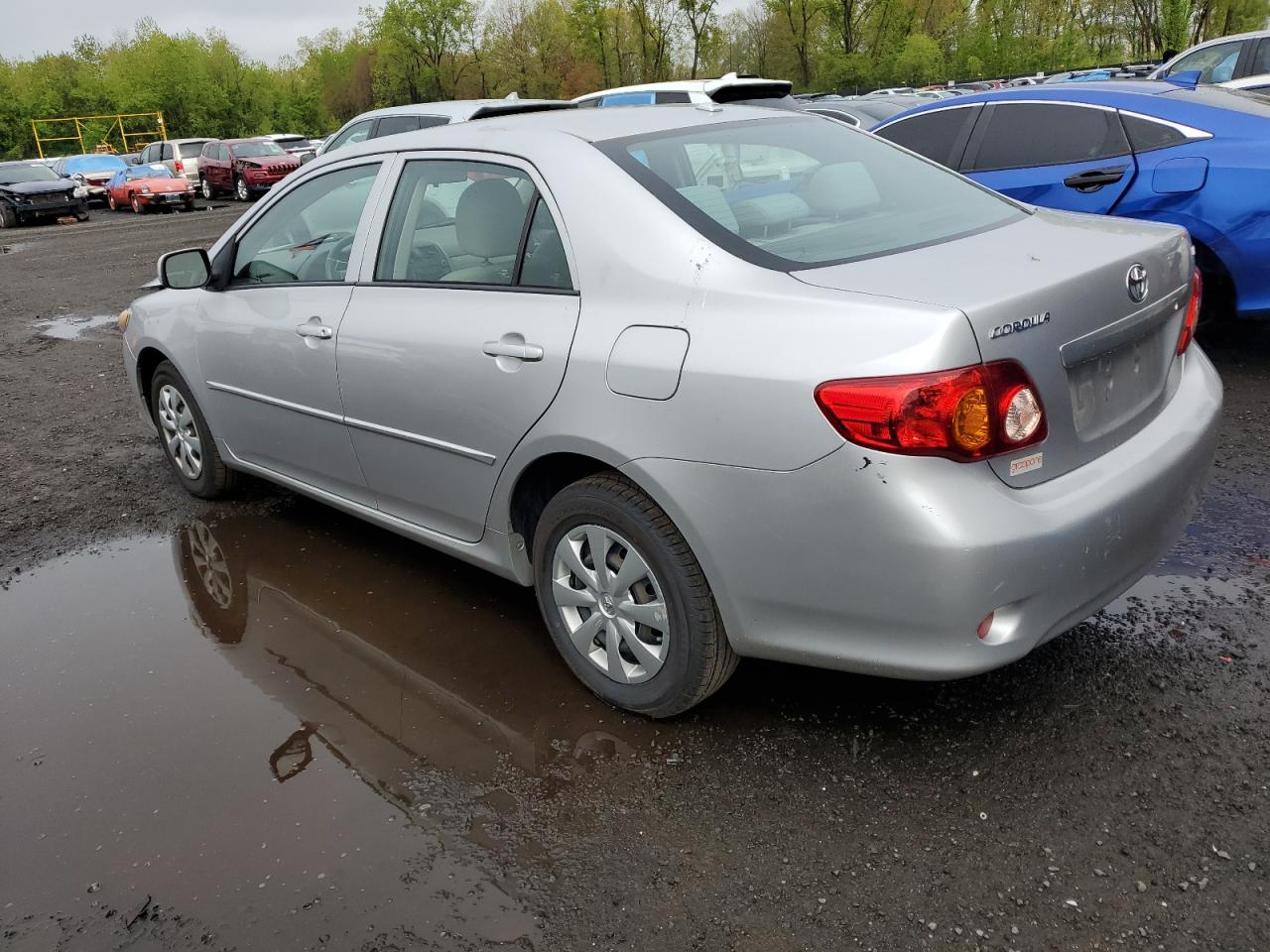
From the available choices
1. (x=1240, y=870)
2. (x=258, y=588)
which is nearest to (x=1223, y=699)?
(x=1240, y=870)

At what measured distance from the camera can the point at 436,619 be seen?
3971 millimetres

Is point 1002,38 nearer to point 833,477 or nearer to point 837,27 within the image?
point 837,27

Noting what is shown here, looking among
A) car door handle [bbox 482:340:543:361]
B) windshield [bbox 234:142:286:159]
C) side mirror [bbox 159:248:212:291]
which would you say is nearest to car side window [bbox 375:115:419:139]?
side mirror [bbox 159:248:212:291]

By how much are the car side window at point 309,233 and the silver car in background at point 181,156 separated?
29190 mm

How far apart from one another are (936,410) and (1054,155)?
191 inches

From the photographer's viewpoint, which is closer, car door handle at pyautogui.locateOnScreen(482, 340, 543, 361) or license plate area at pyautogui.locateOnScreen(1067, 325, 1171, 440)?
license plate area at pyautogui.locateOnScreen(1067, 325, 1171, 440)

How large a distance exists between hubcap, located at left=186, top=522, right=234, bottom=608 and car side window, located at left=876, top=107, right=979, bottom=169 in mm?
4928

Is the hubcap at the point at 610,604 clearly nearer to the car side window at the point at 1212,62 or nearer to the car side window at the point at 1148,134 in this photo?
the car side window at the point at 1148,134

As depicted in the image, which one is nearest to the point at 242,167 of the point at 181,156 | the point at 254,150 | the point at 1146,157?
the point at 254,150

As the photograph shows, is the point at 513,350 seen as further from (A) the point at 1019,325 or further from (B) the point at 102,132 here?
(B) the point at 102,132

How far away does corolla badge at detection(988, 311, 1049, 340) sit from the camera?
244 centimetres

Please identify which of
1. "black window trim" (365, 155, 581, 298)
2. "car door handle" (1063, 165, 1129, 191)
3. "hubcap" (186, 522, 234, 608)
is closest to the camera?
"black window trim" (365, 155, 581, 298)

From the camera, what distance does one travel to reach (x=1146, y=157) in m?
6.04

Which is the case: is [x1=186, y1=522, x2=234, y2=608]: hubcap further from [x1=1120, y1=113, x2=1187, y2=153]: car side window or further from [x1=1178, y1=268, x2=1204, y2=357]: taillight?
[x1=1120, y1=113, x2=1187, y2=153]: car side window
